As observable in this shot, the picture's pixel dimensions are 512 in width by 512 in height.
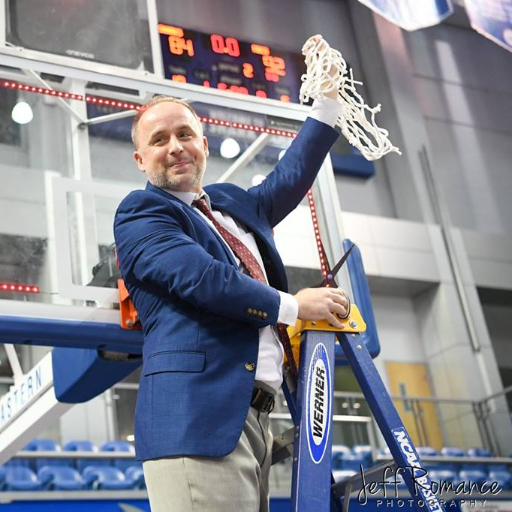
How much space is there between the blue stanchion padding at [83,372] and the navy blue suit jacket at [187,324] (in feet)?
3.29

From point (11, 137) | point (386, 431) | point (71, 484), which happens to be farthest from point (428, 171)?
point (386, 431)

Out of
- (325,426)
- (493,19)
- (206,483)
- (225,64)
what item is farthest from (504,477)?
(206,483)

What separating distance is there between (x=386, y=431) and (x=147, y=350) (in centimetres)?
59

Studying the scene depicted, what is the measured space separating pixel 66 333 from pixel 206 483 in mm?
1056

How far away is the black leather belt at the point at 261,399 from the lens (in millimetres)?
1886

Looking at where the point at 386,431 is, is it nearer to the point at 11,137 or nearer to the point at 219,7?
the point at 11,137

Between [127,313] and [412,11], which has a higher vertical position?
[412,11]

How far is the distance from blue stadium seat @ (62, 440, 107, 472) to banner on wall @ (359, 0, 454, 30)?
15.6 feet

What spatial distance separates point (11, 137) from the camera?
9.63 ft

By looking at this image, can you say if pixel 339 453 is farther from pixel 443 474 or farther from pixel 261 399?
pixel 261 399

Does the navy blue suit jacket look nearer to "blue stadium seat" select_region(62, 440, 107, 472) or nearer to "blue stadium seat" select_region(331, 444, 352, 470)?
"blue stadium seat" select_region(62, 440, 107, 472)

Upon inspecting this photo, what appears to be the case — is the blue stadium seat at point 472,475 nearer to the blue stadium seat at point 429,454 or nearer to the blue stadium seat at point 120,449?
the blue stadium seat at point 429,454

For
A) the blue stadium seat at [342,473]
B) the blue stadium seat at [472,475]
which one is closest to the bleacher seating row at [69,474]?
the blue stadium seat at [342,473]

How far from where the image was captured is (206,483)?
168 cm
